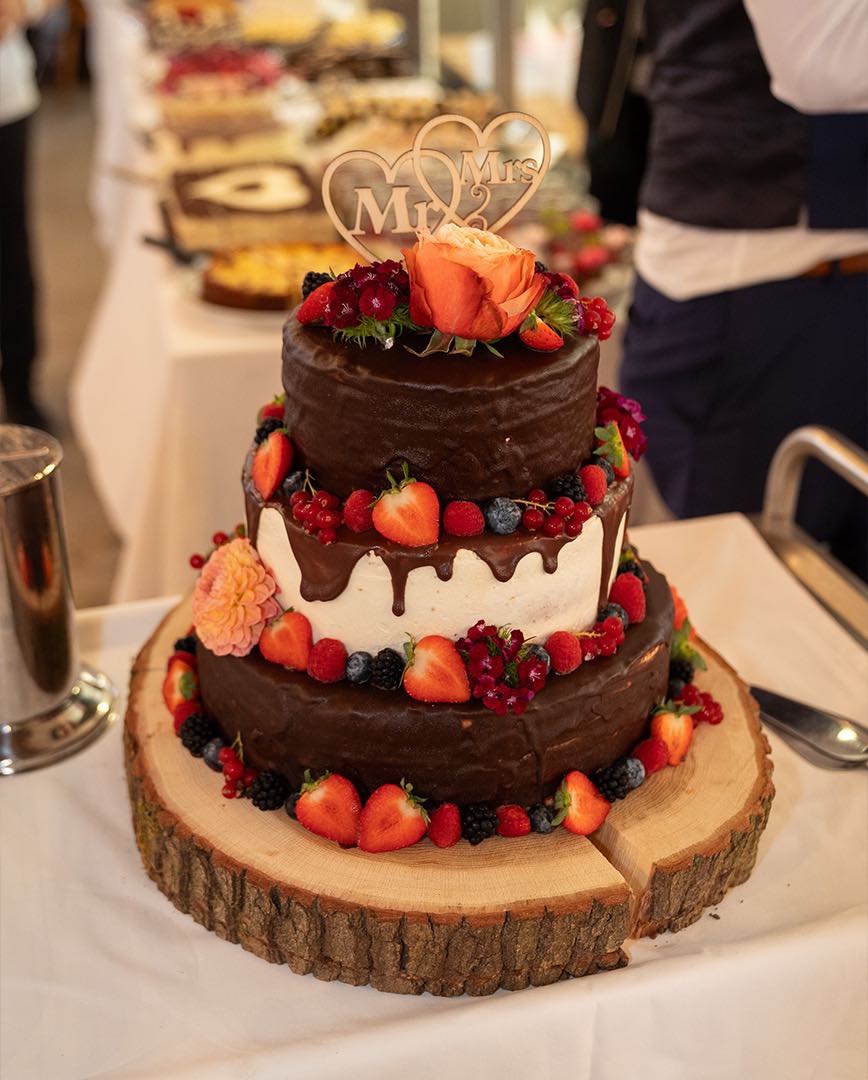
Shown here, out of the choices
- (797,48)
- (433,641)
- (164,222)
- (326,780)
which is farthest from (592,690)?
(164,222)

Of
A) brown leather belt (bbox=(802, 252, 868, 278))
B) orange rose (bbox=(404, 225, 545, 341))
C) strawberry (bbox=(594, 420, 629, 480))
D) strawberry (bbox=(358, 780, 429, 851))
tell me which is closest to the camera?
orange rose (bbox=(404, 225, 545, 341))

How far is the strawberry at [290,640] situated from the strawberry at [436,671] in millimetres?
138

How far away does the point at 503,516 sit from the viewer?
1.43 meters

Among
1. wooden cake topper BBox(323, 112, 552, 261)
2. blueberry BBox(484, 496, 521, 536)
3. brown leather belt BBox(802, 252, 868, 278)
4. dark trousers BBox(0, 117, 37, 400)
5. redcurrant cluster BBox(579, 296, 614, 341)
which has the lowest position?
dark trousers BBox(0, 117, 37, 400)

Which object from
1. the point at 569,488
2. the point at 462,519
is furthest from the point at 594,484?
the point at 462,519

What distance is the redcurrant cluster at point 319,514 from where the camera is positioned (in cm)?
144


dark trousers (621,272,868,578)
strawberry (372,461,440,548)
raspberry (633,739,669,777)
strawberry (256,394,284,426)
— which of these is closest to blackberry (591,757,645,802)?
raspberry (633,739,669,777)

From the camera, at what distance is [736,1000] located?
4.75 ft

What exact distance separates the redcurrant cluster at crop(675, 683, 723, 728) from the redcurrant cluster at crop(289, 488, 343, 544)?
0.55 meters

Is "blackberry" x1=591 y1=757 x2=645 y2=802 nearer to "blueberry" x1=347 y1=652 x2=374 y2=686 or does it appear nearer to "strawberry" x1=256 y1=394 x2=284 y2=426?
"blueberry" x1=347 y1=652 x2=374 y2=686

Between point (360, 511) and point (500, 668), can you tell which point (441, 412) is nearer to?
point (360, 511)

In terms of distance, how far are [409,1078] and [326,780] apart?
1.10 ft

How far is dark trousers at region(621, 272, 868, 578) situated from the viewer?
8.14ft

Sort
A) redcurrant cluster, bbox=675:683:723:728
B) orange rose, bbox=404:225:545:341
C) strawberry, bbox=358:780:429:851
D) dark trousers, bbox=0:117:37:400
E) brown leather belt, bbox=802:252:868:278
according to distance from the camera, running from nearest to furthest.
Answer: orange rose, bbox=404:225:545:341, strawberry, bbox=358:780:429:851, redcurrant cluster, bbox=675:683:723:728, brown leather belt, bbox=802:252:868:278, dark trousers, bbox=0:117:37:400
